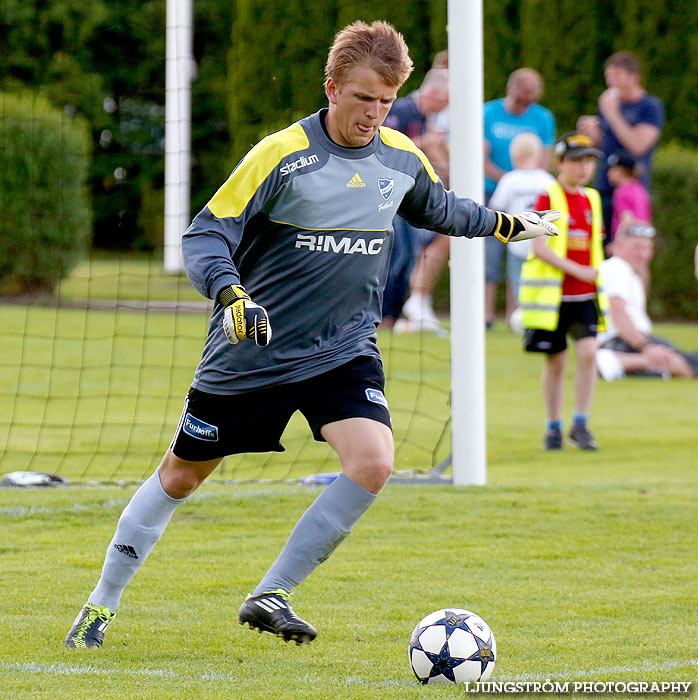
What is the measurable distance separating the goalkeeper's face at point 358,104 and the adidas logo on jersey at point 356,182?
11cm

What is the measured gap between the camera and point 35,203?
50.5 feet

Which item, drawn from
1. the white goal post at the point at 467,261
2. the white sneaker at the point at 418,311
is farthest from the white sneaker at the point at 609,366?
the white goal post at the point at 467,261

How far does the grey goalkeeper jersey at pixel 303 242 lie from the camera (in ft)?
13.1

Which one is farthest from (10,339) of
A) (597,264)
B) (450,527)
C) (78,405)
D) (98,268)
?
(450,527)

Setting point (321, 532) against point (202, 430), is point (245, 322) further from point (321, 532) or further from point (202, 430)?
point (321, 532)

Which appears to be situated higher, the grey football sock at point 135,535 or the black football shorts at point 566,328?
the black football shorts at point 566,328

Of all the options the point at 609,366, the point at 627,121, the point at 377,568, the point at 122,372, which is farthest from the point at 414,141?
the point at 377,568

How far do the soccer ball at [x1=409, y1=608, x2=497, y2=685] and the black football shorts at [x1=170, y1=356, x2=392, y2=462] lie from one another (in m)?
0.68

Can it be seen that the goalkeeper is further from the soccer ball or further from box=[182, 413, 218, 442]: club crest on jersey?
the soccer ball

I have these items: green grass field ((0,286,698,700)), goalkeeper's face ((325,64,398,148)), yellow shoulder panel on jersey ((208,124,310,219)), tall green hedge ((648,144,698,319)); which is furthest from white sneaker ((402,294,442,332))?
yellow shoulder panel on jersey ((208,124,310,219))

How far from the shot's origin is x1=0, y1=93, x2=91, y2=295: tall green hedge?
15.2 meters

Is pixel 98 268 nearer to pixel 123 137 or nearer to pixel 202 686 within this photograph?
pixel 123 137

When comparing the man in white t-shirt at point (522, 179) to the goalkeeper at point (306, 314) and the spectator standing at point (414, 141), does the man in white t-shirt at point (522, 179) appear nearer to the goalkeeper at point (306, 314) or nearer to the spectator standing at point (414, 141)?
the spectator standing at point (414, 141)

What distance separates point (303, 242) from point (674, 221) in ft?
41.7
